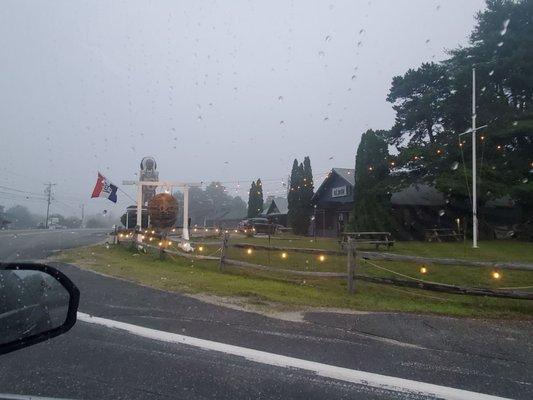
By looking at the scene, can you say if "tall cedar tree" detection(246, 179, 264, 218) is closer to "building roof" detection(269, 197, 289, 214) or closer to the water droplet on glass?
"building roof" detection(269, 197, 289, 214)

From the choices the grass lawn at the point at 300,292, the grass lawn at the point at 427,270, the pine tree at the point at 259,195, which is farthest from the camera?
the pine tree at the point at 259,195

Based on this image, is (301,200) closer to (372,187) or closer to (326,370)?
(372,187)

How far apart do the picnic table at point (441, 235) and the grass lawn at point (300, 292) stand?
15609 millimetres

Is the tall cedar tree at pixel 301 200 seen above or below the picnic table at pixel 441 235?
above

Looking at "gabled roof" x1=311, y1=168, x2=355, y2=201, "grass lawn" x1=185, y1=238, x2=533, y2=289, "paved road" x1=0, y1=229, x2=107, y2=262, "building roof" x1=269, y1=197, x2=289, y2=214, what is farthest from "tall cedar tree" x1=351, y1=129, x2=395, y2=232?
"building roof" x1=269, y1=197, x2=289, y2=214

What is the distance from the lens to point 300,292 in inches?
346

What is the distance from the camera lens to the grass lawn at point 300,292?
754cm

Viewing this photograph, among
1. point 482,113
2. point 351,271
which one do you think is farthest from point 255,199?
point 351,271

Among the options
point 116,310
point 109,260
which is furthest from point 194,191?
point 116,310

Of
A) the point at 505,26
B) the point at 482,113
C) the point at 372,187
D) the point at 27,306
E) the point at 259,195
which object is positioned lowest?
the point at 27,306

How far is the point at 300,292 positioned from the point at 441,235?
2057 centimetres

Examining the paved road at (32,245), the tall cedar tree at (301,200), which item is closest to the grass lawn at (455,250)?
the paved road at (32,245)

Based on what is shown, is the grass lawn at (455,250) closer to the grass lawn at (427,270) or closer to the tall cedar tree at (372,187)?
the grass lawn at (427,270)

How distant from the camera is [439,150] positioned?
85.7ft
